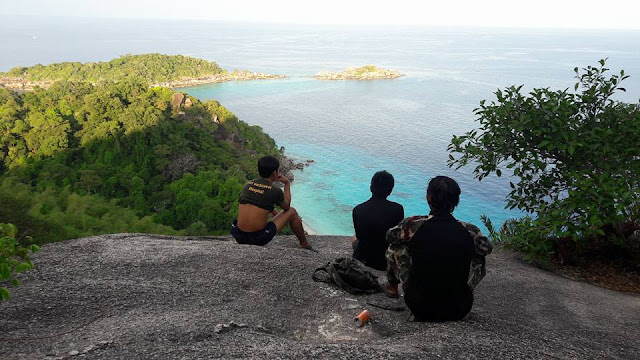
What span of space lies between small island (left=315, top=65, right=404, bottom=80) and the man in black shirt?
479 feet

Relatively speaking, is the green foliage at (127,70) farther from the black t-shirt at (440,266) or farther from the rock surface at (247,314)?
the black t-shirt at (440,266)

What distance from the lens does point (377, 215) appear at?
6.84 metres

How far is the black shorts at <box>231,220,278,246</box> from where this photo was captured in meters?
8.29

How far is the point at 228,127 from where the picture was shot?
66.9m

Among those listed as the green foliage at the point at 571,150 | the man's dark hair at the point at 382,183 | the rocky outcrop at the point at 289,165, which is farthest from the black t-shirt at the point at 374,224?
the rocky outcrop at the point at 289,165

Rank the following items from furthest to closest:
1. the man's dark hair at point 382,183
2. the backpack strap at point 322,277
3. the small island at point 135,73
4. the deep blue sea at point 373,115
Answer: the small island at point 135,73
the deep blue sea at point 373,115
the man's dark hair at point 382,183
the backpack strap at point 322,277

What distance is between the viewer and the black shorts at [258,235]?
8289 mm

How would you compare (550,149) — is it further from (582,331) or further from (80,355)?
(80,355)

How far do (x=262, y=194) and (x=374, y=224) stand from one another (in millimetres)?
2128

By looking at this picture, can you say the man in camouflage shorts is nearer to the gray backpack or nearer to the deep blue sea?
the gray backpack

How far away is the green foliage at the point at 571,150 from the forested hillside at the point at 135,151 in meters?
29.2

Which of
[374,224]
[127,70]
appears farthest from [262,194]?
[127,70]

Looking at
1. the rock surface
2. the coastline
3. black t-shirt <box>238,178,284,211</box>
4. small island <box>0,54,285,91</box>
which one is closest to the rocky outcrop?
black t-shirt <box>238,178,284,211</box>

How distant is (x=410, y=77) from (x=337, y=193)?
10105 centimetres
